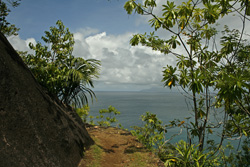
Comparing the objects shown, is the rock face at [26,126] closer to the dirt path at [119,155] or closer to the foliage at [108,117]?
the dirt path at [119,155]

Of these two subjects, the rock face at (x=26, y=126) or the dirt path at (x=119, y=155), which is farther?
the dirt path at (x=119, y=155)

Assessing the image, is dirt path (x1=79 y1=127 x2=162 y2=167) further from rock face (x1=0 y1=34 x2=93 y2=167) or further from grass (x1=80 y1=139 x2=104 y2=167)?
rock face (x1=0 y1=34 x2=93 y2=167)

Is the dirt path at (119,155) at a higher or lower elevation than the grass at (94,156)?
lower

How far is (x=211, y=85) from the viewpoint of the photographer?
503 centimetres

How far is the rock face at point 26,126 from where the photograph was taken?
296cm

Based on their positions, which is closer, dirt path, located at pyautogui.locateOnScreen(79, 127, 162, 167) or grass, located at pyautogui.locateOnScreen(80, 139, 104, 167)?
grass, located at pyautogui.locateOnScreen(80, 139, 104, 167)

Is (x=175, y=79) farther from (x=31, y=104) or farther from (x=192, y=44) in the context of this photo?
(x=31, y=104)

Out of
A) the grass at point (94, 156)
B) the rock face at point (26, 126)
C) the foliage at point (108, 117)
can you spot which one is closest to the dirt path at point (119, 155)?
the grass at point (94, 156)

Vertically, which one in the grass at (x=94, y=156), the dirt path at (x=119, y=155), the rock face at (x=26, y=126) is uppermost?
the rock face at (x=26, y=126)

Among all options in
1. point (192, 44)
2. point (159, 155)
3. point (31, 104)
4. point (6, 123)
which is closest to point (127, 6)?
point (192, 44)

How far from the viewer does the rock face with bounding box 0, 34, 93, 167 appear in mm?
2965

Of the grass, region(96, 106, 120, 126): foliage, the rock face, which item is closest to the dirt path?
the grass

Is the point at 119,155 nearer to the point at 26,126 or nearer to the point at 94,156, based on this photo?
the point at 94,156

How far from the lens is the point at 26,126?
3441 mm
